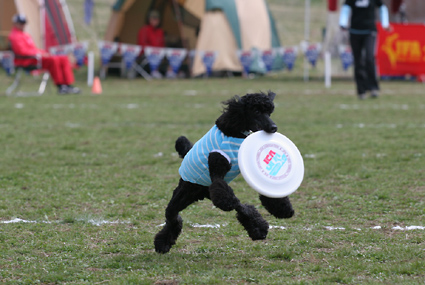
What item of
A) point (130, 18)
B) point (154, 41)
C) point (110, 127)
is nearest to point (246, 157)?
point (110, 127)

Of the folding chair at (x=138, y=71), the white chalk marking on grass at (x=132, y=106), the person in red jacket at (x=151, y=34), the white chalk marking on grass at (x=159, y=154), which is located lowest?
the folding chair at (x=138, y=71)

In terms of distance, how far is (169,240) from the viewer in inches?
151

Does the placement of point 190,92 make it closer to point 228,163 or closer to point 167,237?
point 167,237

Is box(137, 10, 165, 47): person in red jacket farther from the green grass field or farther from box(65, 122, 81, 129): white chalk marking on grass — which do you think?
box(65, 122, 81, 129): white chalk marking on grass

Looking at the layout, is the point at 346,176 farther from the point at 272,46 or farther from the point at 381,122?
the point at 272,46

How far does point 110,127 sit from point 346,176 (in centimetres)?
422

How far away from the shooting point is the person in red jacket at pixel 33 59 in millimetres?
13633

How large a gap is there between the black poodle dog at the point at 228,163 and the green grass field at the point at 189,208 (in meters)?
0.27

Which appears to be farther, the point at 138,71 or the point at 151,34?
the point at 151,34

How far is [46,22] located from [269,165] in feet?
54.0

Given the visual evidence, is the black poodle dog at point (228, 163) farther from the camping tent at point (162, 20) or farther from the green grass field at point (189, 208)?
the camping tent at point (162, 20)

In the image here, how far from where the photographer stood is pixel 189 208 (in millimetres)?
4934

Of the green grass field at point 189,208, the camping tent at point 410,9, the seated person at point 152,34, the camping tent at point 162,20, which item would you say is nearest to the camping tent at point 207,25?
the camping tent at point 162,20

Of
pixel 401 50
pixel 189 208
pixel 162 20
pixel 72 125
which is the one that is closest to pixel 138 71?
pixel 162 20
